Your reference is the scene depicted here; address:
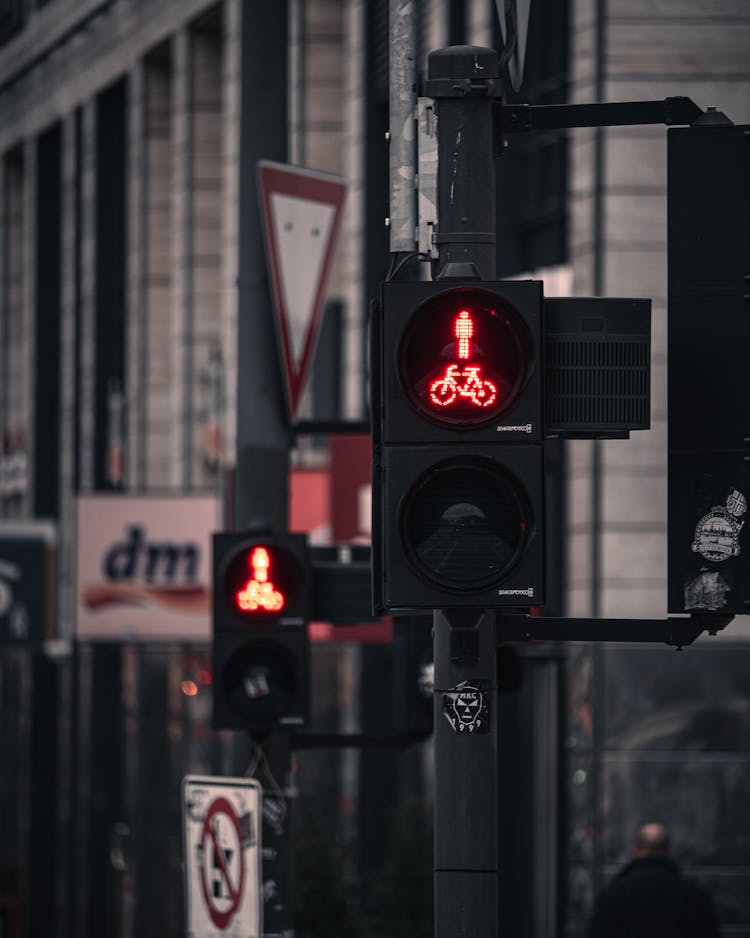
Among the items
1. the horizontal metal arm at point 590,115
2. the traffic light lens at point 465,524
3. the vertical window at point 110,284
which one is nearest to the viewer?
the traffic light lens at point 465,524

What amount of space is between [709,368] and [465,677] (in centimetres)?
123

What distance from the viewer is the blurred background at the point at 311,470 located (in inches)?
708

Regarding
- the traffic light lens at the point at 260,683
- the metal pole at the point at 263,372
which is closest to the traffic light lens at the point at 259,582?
the traffic light lens at the point at 260,683

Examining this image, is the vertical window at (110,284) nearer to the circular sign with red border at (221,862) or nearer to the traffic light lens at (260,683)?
the circular sign with red border at (221,862)

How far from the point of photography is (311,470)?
1905cm

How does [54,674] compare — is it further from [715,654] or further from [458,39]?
[715,654]

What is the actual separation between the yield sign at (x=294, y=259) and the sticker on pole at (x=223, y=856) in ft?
6.07

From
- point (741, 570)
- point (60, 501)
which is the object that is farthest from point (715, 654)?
point (60, 501)

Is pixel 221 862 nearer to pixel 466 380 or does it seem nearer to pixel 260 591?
pixel 260 591

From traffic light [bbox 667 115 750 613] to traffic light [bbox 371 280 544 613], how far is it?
1.90 ft

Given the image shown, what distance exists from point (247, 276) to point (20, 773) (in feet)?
92.4

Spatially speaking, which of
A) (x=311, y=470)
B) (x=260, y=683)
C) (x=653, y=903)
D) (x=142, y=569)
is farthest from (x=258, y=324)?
(x=142, y=569)

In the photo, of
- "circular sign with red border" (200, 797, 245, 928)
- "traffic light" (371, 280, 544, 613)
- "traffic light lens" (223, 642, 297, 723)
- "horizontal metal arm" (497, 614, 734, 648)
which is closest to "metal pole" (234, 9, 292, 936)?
"circular sign with red border" (200, 797, 245, 928)

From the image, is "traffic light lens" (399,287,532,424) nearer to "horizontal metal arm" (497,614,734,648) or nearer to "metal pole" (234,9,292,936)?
"horizontal metal arm" (497,614,734,648)
